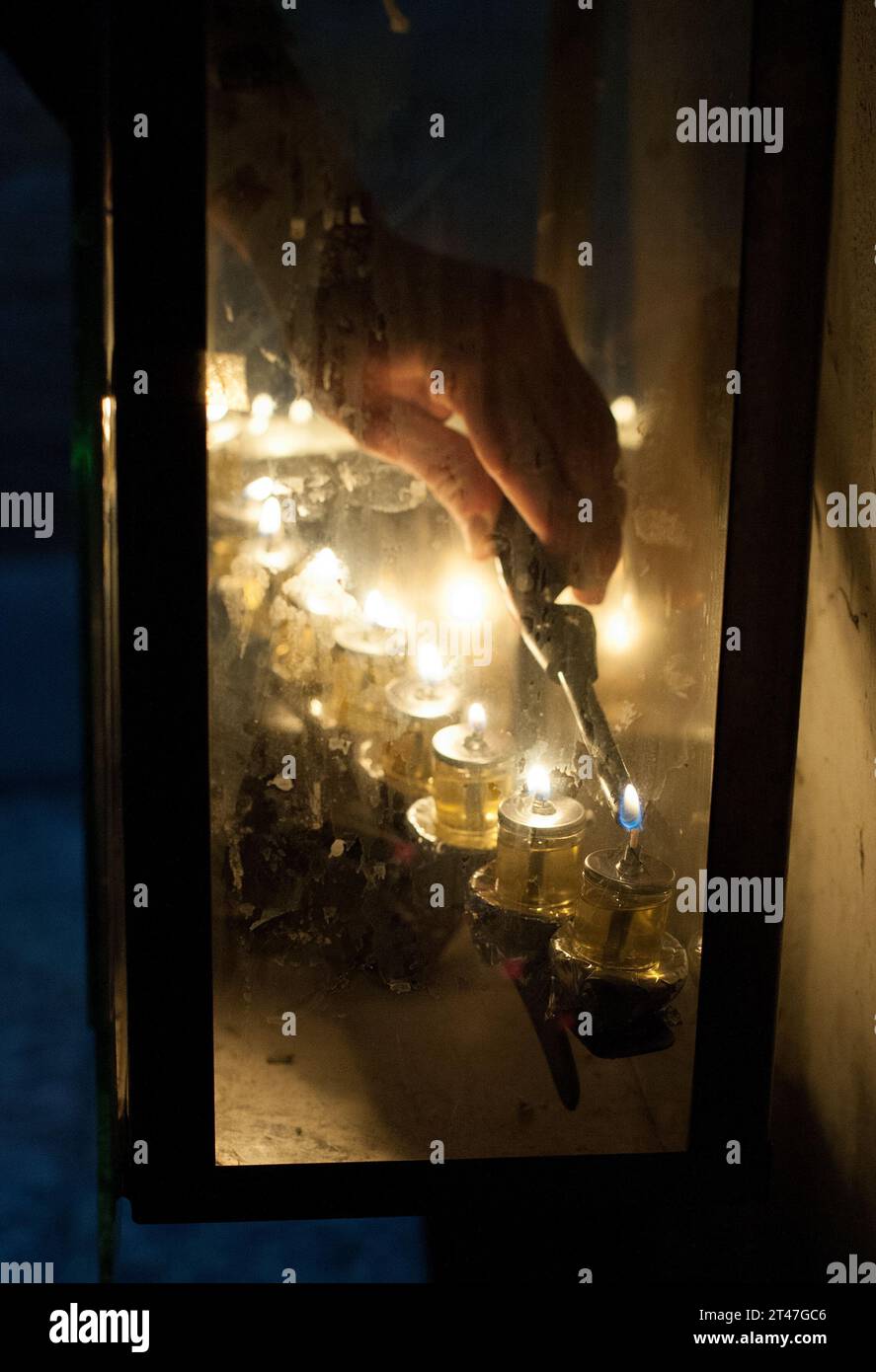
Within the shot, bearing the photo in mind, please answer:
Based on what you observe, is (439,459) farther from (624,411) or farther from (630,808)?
(630,808)

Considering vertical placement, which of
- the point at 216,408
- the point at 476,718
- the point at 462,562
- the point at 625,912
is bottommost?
the point at 625,912

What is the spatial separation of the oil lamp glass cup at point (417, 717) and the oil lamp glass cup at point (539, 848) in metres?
0.07

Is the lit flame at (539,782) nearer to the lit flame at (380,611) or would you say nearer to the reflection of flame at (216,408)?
the lit flame at (380,611)

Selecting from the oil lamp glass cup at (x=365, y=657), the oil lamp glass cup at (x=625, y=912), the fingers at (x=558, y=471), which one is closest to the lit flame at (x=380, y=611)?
the oil lamp glass cup at (x=365, y=657)

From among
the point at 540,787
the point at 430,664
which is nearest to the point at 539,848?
the point at 540,787

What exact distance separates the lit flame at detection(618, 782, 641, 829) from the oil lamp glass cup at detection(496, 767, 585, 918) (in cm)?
3

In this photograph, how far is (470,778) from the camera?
73 centimetres

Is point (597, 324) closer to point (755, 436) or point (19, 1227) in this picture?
point (755, 436)

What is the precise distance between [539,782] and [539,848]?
0.05m

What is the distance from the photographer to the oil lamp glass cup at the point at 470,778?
0.73m

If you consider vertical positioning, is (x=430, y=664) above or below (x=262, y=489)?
below

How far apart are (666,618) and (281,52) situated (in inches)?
18.5

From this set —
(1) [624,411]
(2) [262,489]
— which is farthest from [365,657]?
(1) [624,411]
